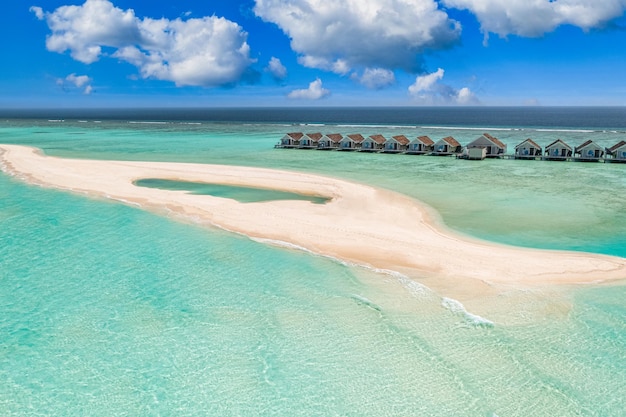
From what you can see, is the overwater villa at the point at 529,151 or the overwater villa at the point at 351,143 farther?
the overwater villa at the point at 351,143

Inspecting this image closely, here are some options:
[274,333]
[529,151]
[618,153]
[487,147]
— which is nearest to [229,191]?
[274,333]

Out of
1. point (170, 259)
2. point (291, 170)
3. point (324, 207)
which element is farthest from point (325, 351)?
point (291, 170)

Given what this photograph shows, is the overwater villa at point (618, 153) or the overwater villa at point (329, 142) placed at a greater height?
the overwater villa at point (329, 142)

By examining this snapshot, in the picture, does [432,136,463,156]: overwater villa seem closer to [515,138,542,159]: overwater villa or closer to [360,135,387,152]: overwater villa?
[360,135,387,152]: overwater villa

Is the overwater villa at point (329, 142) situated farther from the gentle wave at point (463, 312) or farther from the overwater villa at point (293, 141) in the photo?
the gentle wave at point (463, 312)

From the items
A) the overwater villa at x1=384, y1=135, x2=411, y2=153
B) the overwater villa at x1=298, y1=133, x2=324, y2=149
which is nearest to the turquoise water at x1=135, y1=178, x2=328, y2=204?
the overwater villa at x1=298, y1=133, x2=324, y2=149

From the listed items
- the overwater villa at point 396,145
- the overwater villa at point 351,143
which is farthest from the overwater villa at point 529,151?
the overwater villa at point 351,143
